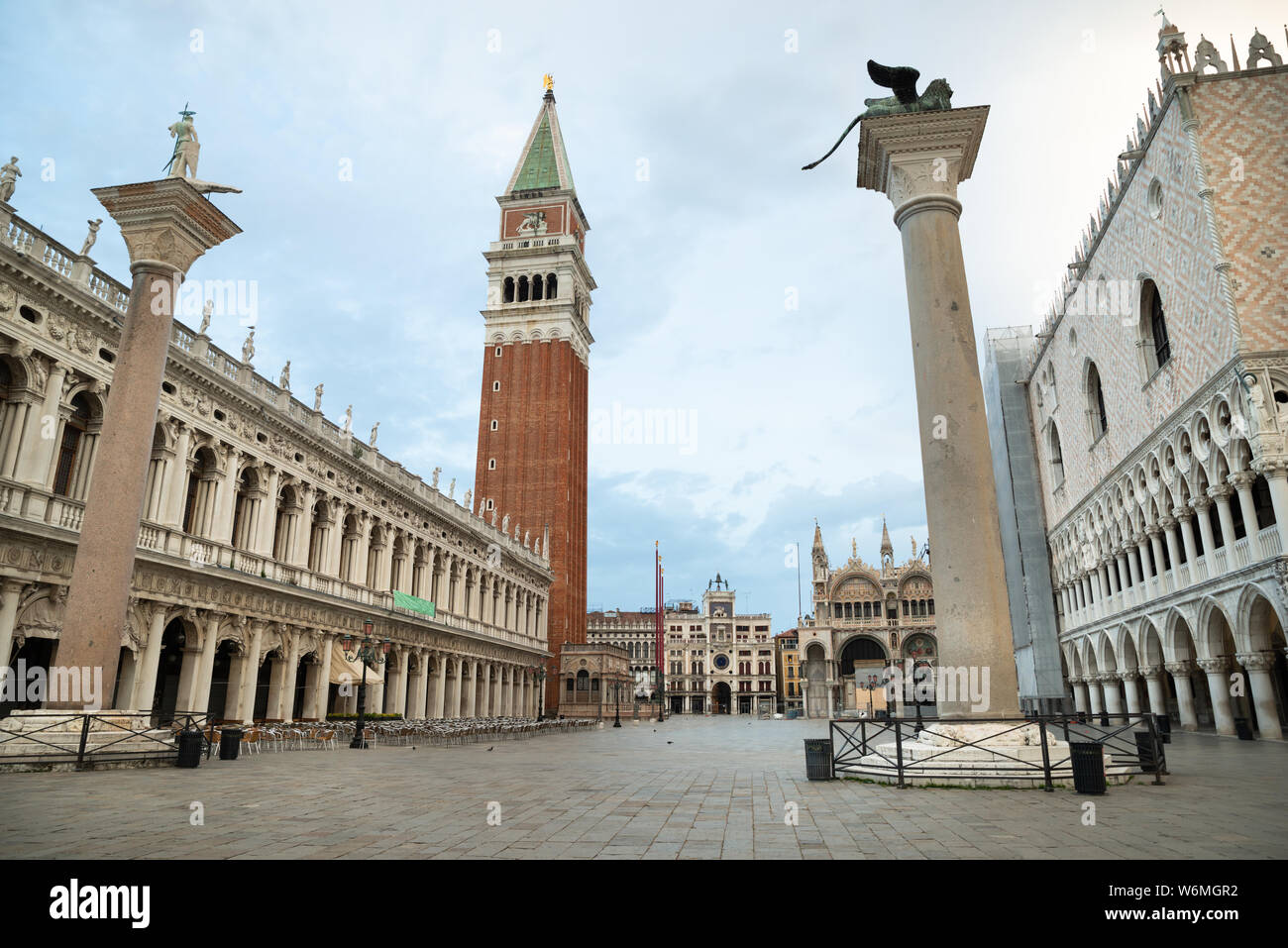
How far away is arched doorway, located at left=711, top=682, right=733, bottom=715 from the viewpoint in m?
114

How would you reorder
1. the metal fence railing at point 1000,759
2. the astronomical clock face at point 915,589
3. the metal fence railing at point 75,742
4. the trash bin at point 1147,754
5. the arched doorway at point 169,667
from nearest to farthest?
the metal fence railing at point 1000,759 < the trash bin at point 1147,754 < the metal fence railing at point 75,742 < the arched doorway at point 169,667 < the astronomical clock face at point 915,589

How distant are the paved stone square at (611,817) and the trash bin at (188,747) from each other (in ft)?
1.25

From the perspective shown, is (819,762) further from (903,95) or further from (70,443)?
Result: (70,443)

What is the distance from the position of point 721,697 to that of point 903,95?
109352mm

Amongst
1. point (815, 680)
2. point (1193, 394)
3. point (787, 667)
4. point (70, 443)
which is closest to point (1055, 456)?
point (1193, 394)

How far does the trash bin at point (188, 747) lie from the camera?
15141 mm

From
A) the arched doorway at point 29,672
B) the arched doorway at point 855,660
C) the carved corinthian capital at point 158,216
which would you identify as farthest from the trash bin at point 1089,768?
the arched doorway at point 855,660

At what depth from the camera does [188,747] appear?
15.2 metres

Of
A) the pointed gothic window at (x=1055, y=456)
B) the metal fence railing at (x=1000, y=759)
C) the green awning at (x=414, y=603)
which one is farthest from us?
the pointed gothic window at (x=1055, y=456)

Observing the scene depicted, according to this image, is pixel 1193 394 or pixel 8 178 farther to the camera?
pixel 1193 394

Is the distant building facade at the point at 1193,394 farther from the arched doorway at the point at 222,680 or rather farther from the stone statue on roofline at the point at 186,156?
the arched doorway at the point at 222,680

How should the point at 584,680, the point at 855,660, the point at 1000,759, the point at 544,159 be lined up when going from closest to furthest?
the point at 1000,759
the point at 584,680
the point at 544,159
the point at 855,660

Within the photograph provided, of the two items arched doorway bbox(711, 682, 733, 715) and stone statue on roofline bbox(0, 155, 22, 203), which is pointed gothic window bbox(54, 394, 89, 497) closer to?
stone statue on roofline bbox(0, 155, 22, 203)
